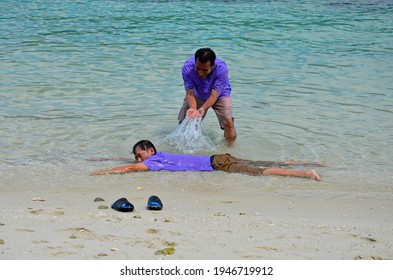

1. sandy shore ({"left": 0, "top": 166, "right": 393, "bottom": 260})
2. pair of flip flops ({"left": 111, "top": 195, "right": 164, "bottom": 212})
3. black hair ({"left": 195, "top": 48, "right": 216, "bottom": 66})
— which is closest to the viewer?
sandy shore ({"left": 0, "top": 166, "right": 393, "bottom": 260})

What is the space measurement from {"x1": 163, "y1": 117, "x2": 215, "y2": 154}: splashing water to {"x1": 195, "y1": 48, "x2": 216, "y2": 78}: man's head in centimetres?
66

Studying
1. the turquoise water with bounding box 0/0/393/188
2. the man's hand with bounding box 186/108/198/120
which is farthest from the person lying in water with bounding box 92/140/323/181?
the man's hand with bounding box 186/108/198/120

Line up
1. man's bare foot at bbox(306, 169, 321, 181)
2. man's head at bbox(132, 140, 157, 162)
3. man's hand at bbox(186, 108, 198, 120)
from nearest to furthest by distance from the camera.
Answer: man's bare foot at bbox(306, 169, 321, 181) < man's head at bbox(132, 140, 157, 162) < man's hand at bbox(186, 108, 198, 120)

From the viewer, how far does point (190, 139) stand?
360 inches

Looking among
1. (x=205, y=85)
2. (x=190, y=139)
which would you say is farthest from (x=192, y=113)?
(x=190, y=139)

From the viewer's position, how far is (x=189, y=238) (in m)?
5.36

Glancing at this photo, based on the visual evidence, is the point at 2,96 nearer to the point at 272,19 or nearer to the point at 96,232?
the point at 96,232

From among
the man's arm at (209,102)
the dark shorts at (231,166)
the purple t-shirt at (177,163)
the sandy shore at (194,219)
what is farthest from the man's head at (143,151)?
the man's arm at (209,102)

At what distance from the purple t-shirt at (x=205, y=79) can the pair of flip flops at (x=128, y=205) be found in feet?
8.75

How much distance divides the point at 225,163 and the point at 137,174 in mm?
942

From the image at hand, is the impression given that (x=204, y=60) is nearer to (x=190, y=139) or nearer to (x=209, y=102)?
(x=209, y=102)

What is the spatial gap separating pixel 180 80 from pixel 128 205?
6.96 m

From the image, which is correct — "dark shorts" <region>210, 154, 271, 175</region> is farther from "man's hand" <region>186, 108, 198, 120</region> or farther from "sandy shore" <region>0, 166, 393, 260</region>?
"man's hand" <region>186, 108, 198, 120</region>

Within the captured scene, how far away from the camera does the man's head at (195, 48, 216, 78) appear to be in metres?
8.41
